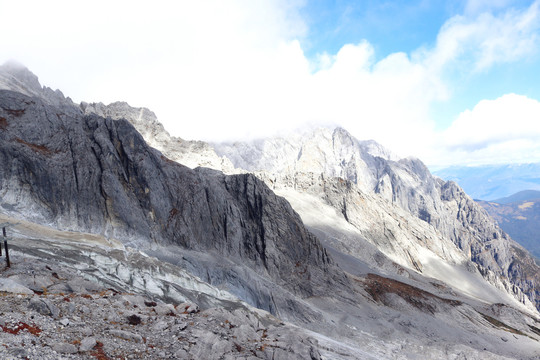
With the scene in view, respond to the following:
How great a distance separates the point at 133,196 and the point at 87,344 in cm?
4071

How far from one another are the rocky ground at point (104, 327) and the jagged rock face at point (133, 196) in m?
22.7

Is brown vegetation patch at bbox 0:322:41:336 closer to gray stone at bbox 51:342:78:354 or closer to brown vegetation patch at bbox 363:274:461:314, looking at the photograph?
gray stone at bbox 51:342:78:354

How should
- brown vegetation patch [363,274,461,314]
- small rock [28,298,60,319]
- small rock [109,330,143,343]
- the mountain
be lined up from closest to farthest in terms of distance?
small rock [28,298,60,319], small rock [109,330,143,343], the mountain, brown vegetation patch [363,274,461,314]

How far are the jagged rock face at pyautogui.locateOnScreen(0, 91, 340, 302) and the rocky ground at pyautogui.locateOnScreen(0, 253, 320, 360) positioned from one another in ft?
74.5

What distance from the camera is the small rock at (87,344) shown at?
12.9 m

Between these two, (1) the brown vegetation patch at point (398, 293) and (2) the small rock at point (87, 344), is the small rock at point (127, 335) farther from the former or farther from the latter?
(1) the brown vegetation patch at point (398, 293)

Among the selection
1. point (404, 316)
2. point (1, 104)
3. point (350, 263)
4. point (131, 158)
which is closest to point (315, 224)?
point (350, 263)

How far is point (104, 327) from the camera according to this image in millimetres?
15328

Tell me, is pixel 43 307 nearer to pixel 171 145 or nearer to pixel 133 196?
pixel 133 196

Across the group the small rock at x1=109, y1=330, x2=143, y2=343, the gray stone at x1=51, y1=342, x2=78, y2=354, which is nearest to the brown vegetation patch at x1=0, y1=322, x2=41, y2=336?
the gray stone at x1=51, y1=342, x2=78, y2=354

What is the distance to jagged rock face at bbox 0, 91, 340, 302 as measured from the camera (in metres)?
42.2

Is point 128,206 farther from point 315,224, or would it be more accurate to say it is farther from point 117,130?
point 315,224

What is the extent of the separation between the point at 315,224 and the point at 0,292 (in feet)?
332

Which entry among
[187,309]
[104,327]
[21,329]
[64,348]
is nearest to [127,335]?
[104,327]
